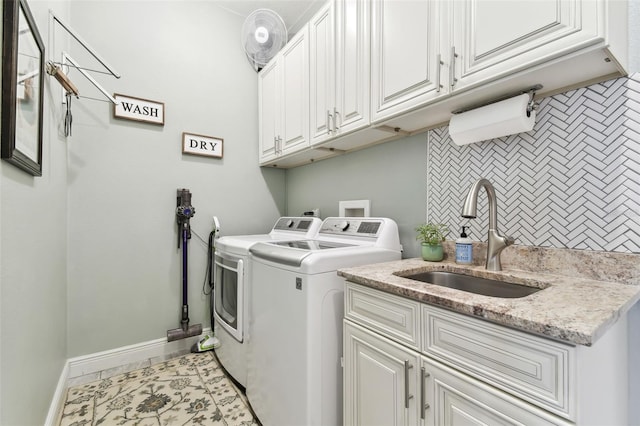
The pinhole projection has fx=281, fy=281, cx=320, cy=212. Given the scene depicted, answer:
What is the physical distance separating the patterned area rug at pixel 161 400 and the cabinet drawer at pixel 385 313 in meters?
0.98

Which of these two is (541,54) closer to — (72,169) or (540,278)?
(540,278)

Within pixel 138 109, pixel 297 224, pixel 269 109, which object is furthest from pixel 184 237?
pixel 269 109

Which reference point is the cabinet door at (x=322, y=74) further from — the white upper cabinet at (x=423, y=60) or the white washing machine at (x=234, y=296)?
the white washing machine at (x=234, y=296)

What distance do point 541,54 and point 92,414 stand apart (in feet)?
8.77

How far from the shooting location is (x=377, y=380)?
1051 millimetres

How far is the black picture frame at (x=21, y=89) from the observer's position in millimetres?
814

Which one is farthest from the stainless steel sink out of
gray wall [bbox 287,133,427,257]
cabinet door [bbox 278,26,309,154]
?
cabinet door [bbox 278,26,309,154]

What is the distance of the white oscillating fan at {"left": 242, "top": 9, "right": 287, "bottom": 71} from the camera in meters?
2.29

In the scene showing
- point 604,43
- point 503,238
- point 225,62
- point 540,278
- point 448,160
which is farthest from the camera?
point 225,62

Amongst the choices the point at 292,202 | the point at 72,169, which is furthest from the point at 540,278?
the point at 72,169

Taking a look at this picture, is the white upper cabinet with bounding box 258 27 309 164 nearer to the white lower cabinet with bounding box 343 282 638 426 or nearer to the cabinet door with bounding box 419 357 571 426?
the white lower cabinet with bounding box 343 282 638 426

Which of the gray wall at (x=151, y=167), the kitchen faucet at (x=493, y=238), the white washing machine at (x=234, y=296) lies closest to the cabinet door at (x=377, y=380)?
the kitchen faucet at (x=493, y=238)

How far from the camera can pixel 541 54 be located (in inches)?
35.3

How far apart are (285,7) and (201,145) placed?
1381mm
